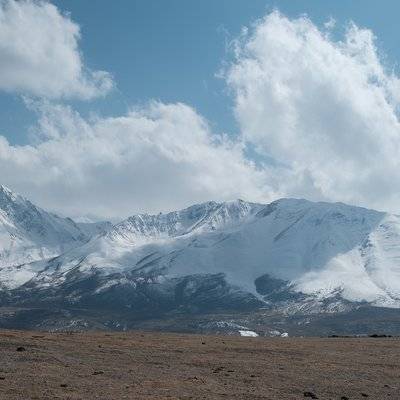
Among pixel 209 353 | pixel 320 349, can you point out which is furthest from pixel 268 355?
pixel 320 349

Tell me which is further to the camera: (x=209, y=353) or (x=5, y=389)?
(x=209, y=353)

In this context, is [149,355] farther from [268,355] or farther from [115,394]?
[115,394]

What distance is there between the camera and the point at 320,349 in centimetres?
6669

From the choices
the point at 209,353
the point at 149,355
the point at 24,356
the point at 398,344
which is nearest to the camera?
the point at 24,356

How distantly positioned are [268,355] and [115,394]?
25101mm

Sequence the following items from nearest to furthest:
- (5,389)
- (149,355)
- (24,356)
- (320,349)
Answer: (5,389) → (24,356) → (149,355) → (320,349)

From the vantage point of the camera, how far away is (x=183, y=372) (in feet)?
148

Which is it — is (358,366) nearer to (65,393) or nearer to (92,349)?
(92,349)

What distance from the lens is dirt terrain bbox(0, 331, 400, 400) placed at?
37125 mm

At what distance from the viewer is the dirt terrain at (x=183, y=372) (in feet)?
122

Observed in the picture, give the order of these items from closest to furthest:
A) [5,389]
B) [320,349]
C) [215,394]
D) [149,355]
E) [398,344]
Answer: [5,389] < [215,394] < [149,355] < [320,349] < [398,344]

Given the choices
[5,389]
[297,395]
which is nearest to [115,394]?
[5,389]

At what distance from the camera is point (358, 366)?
177ft

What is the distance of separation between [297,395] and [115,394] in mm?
11153
